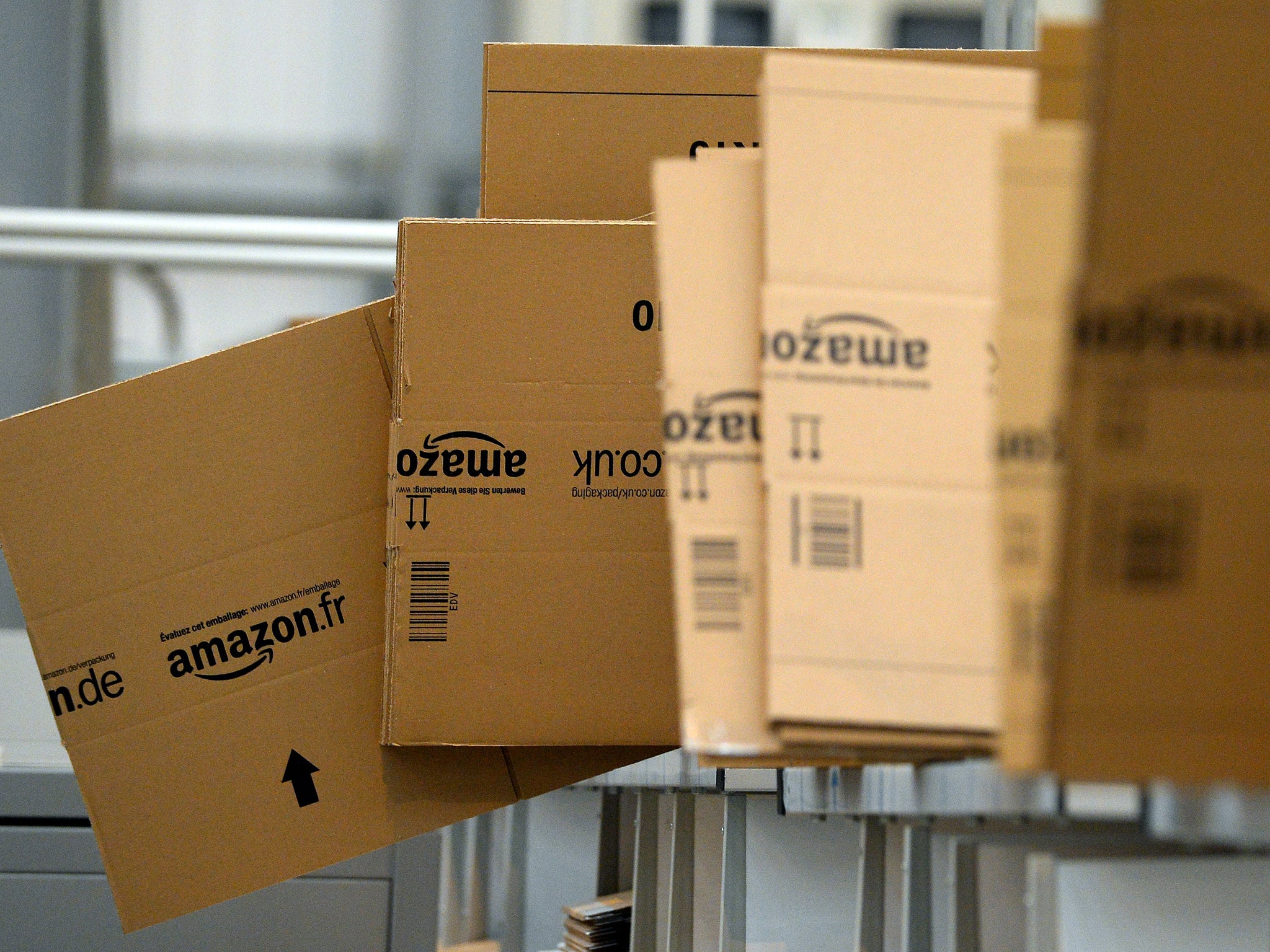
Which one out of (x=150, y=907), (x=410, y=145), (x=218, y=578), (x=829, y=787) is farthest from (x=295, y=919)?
(x=410, y=145)

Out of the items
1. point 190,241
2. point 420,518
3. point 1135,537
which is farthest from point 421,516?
point 190,241

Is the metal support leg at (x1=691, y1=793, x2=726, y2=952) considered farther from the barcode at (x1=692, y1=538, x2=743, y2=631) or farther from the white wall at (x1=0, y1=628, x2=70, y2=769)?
the white wall at (x1=0, y1=628, x2=70, y2=769)

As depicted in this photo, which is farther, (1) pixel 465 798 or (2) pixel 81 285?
(2) pixel 81 285

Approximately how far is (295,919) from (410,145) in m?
1.83

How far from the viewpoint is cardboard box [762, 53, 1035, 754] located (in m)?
0.68

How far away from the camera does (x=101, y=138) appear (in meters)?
3.10

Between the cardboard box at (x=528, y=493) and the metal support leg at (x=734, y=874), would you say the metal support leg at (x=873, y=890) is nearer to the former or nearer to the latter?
the cardboard box at (x=528, y=493)

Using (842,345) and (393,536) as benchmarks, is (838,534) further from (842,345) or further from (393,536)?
(393,536)

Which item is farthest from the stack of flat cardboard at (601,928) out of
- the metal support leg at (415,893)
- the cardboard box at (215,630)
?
the cardboard box at (215,630)

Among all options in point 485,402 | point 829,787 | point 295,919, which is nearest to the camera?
point 829,787

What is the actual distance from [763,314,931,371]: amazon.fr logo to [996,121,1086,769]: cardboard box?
6.2 inches

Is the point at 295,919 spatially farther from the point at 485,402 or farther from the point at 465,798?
the point at 485,402

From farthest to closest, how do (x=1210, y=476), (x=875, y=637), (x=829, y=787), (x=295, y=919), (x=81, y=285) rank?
(x=81, y=285) < (x=295, y=919) < (x=829, y=787) < (x=875, y=637) < (x=1210, y=476)

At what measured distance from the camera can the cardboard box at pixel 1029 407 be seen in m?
0.52
